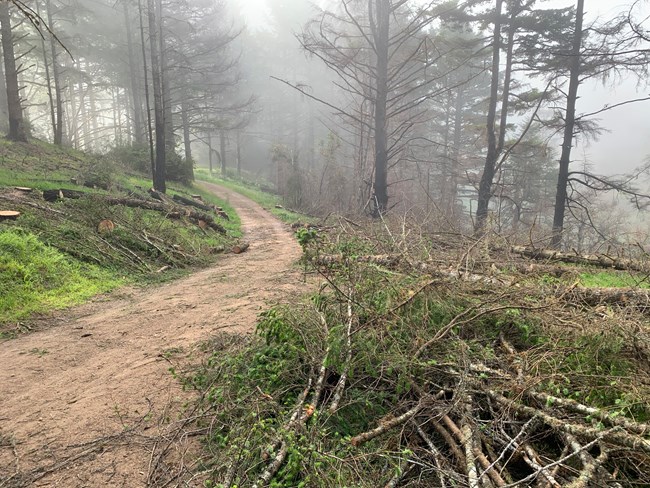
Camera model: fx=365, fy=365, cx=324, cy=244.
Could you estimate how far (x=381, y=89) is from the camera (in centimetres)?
1155

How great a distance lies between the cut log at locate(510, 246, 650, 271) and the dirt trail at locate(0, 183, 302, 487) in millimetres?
5228

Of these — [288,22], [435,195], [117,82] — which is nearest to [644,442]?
[435,195]

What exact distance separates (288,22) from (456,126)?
24295mm

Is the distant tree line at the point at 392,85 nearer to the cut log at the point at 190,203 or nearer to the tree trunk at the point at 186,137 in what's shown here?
the tree trunk at the point at 186,137

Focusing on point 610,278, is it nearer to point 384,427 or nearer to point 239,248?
point 384,427

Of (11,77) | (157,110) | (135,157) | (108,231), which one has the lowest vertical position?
(108,231)

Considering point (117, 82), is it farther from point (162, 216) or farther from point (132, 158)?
point (162, 216)

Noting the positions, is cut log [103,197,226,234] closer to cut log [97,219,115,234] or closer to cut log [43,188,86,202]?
cut log [43,188,86,202]

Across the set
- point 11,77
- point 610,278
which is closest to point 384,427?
point 610,278

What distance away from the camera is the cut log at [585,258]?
22.9 ft

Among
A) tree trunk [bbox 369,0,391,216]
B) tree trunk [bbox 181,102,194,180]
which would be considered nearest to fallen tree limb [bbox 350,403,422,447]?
tree trunk [bbox 369,0,391,216]

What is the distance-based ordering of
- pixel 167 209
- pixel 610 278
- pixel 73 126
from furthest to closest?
1. pixel 73 126
2. pixel 167 209
3. pixel 610 278

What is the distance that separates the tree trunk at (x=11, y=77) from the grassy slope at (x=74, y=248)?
403 centimetres

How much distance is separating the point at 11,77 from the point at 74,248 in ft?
41.2
